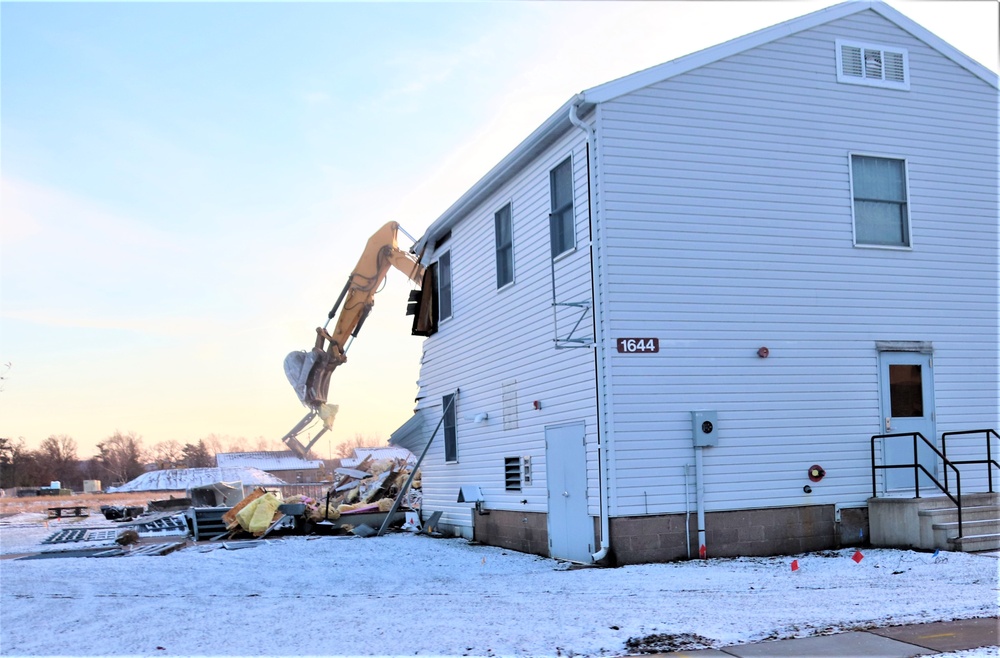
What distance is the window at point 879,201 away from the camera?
15.2 m

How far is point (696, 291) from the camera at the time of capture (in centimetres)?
1406

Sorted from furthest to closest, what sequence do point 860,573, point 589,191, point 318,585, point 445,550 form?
point 445,550 → point 589,191 → point 318,585 → point 860,573

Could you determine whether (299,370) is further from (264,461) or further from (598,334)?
(264,461)

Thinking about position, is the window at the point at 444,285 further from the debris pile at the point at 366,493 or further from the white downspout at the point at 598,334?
the white downspout at the point at 598,334

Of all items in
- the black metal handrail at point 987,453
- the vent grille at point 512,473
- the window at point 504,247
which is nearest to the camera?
the black metal handrail at point 987,453

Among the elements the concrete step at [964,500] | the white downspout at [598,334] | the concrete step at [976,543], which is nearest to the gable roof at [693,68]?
the white downspout at [598,334]

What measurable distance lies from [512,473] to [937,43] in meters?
10.2

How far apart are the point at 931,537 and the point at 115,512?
1138 inches

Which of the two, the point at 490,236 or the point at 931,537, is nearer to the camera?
the point at 931,537

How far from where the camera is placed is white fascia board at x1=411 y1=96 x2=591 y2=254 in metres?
14.5

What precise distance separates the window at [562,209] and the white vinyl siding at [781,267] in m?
1.16

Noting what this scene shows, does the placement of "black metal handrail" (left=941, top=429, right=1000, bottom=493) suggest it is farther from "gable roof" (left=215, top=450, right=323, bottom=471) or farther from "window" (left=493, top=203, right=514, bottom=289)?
"gable roof" (left=215, top=450, right=323, bottom=471)

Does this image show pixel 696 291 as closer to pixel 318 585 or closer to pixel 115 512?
pixel 318 585

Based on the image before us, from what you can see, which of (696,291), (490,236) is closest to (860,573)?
(696,291)
